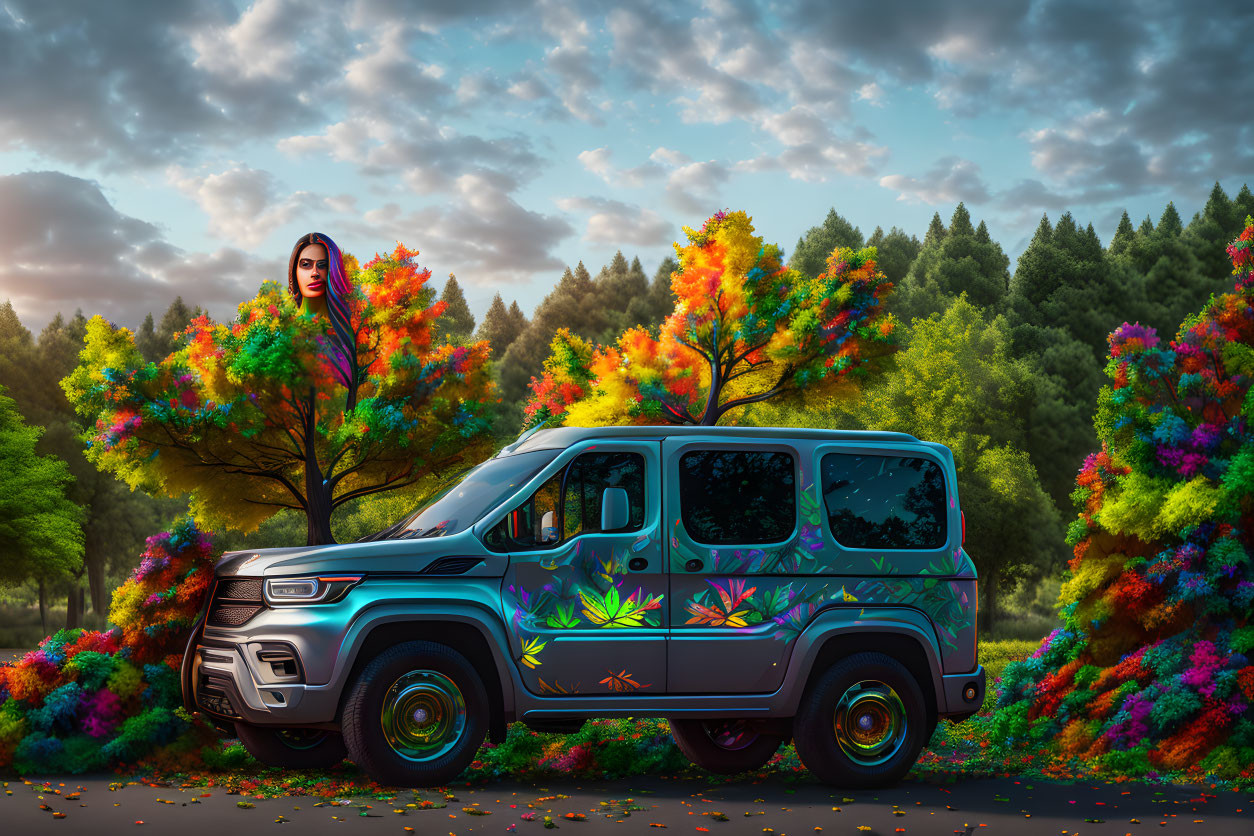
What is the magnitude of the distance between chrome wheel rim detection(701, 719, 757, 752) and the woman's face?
16.4 metres

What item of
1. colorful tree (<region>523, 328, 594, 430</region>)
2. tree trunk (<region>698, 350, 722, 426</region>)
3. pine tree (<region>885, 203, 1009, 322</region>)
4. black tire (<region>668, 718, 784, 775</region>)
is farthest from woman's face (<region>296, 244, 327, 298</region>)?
pine tree (<region>885, 203, 1009, 322</region>)

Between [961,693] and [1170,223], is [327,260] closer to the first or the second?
[961,693]

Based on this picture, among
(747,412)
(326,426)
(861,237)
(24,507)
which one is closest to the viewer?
(326,426)

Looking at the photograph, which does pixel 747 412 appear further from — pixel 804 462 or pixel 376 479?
pixel 804 462

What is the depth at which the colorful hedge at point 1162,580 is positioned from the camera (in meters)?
10.1

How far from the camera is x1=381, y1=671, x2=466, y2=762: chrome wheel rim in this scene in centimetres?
798

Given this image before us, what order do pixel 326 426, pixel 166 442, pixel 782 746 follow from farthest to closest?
pixel 326 426
pixel 166 442
pixel 782 746

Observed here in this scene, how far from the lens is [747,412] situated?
41.4 m

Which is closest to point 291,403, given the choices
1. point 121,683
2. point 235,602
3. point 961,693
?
point 121,683

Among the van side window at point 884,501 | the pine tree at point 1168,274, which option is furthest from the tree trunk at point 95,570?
the pine tree at point 1168,274

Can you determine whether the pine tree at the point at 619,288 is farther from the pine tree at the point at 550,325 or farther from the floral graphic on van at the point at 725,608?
the floral graphic on van at the point at 725,608

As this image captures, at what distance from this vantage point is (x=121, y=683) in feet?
31.4

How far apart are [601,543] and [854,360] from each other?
1932cm

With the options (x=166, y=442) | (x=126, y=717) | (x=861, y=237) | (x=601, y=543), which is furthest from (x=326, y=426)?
(x=861, y=237)
